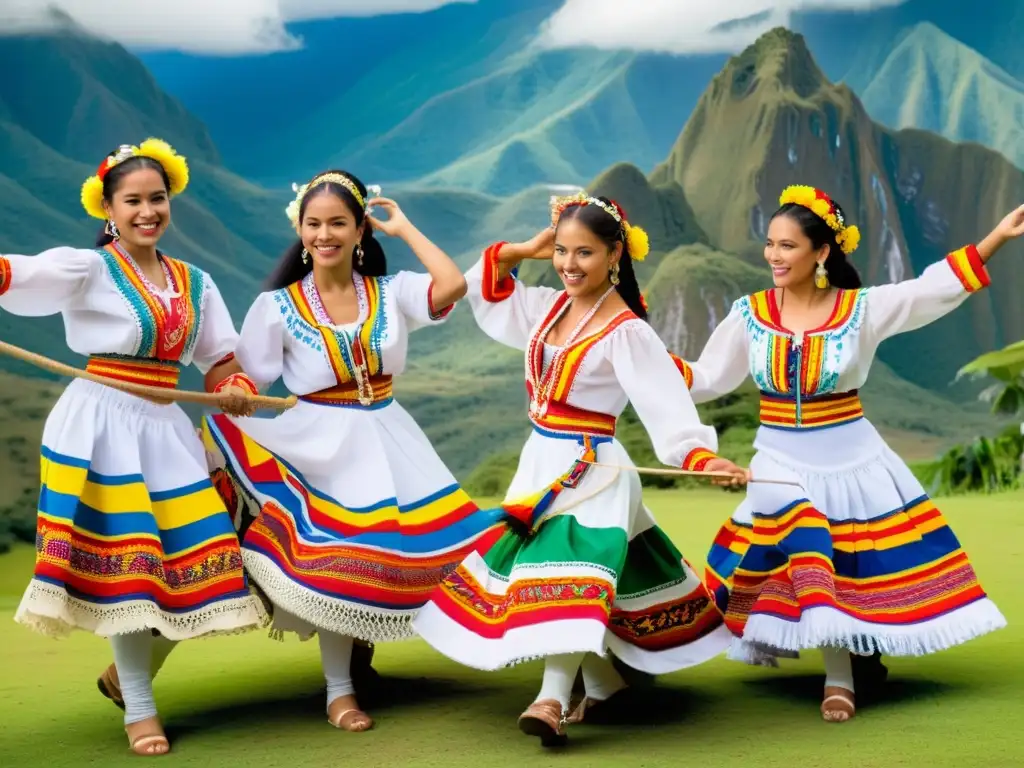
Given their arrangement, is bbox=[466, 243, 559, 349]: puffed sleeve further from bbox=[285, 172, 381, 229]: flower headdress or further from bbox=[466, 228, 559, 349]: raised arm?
bbox=[285, 172, 381, 229]: flower headdress

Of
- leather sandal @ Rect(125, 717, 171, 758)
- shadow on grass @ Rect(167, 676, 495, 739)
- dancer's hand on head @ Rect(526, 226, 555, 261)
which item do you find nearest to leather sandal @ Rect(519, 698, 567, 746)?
shadow on grass @ Rect(167, 676, 495, 739)

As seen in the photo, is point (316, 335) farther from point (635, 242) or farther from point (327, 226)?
point (635, 242)

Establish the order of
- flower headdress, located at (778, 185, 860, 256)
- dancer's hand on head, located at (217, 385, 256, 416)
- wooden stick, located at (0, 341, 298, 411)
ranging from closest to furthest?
wooden stick, located at (0, 341, 298, 411)
dancer's hand on head, located at (217, 385, 256, 416)
flower headdress, located at (778, 185, 860, 256)

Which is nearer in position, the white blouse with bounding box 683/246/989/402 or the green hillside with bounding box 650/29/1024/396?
the white blouse with bounding box 683/246/989/402

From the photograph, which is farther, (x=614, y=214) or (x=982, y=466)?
(x=982, y=466)

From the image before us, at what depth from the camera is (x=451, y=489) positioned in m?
3.68

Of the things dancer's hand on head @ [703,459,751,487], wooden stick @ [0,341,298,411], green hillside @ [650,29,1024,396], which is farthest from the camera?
green hillside @ [650,29,1024,396]

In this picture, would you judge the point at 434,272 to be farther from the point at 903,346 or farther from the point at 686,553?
the point at 903,346

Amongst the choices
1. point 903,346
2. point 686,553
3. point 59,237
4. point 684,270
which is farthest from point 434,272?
point 903,346

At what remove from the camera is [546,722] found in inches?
125

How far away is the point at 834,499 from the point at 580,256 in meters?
0.92

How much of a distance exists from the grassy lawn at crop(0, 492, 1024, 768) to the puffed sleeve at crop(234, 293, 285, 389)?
35.6 inches

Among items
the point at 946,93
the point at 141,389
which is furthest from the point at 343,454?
the point at 946,93

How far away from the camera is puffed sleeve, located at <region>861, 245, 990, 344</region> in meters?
3.61
